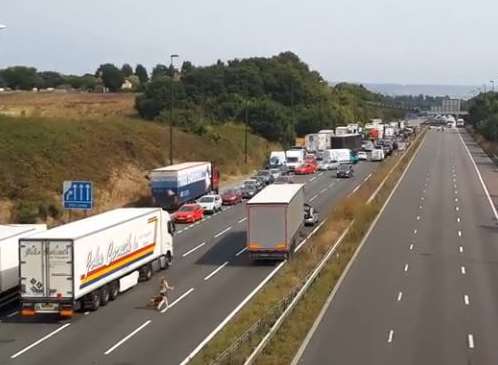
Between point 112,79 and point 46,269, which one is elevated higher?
point 112,79

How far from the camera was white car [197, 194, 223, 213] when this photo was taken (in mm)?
53531

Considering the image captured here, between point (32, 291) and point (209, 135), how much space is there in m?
66.1

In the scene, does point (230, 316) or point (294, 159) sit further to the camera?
point (294, 159)

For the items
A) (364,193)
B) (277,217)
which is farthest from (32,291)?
(364,193)

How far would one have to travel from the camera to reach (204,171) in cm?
5947

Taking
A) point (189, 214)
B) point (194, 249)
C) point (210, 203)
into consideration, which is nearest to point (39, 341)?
point (194, 249)

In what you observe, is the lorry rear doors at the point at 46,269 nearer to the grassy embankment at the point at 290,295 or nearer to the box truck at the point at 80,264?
the box truck at the point at 80,264

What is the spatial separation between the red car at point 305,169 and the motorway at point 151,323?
45.6 meters

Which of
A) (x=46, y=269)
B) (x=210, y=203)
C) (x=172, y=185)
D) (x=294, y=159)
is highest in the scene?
(x=294, y=159)

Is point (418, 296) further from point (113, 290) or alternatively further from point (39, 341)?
point (39, 341)

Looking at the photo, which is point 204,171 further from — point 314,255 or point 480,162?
point 480,162

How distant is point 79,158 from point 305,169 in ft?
102

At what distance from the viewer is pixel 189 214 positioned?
163 feet

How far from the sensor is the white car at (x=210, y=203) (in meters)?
53.5
